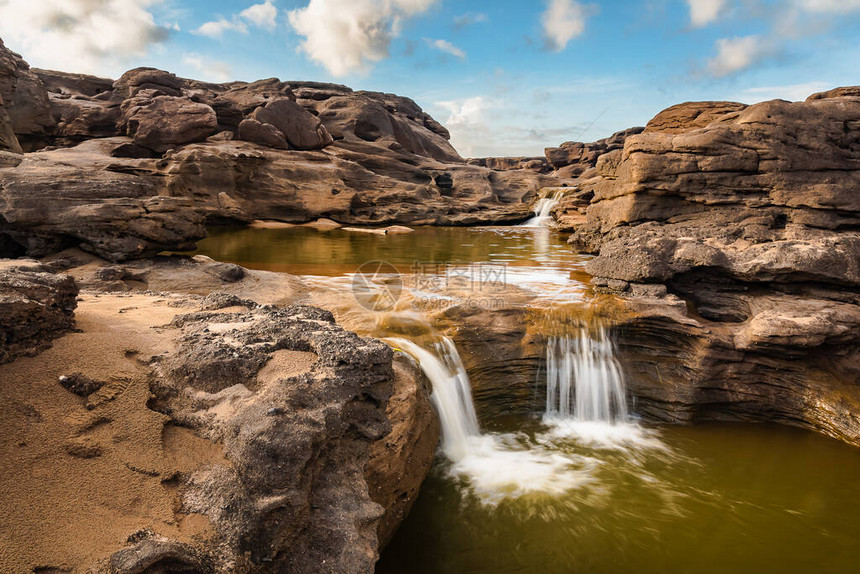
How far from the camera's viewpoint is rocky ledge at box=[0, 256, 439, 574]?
→ 1.94 metres

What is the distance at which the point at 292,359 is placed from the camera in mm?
3178

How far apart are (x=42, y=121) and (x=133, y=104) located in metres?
4.76

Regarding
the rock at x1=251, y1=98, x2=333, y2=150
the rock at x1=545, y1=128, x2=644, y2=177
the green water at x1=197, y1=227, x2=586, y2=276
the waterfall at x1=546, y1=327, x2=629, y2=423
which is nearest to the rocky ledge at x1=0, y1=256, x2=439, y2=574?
the waterfall at x1=546, y1=327, x2=629, y2=423

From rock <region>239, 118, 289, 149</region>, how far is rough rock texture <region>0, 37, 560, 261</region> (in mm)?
61

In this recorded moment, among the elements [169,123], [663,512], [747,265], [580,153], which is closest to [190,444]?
[663,512]

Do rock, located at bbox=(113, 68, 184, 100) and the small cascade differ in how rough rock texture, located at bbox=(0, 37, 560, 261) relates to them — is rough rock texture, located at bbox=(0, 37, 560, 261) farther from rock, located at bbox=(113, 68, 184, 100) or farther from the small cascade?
the small cascade

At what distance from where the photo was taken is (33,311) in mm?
2666

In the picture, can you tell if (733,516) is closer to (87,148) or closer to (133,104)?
(87,148)

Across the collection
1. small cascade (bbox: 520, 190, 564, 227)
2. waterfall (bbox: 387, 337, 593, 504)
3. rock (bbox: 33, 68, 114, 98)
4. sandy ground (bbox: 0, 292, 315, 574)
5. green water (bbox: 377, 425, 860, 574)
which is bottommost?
green water (bbox: 377, 425, 860, 574)

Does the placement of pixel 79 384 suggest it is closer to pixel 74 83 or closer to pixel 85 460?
pixel 85 460

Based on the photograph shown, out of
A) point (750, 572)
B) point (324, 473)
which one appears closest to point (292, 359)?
point (324, 473)

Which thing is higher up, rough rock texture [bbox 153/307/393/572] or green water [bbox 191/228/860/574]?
rough rock texture [bbox 153/307/393/572]

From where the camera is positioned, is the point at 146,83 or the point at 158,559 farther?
the point at 146,83

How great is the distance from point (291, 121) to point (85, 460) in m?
27.4
